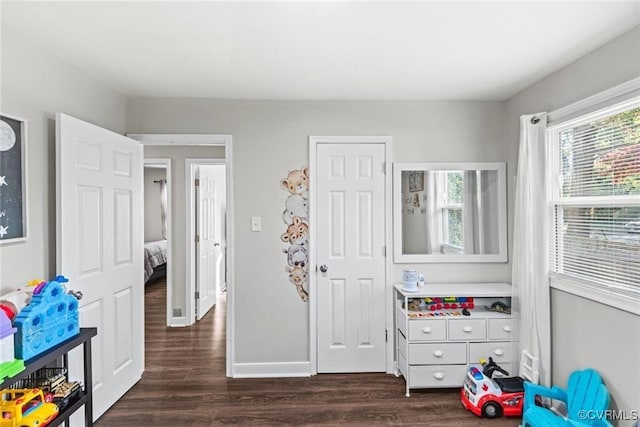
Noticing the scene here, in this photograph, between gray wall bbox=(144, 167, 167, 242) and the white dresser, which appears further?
gray wall bbox=(144, 167, 167, 242)

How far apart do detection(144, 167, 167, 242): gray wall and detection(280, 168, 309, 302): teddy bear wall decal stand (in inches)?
230

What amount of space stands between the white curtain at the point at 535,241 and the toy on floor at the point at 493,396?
0.67 feet

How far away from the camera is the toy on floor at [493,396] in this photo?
7.98 ft

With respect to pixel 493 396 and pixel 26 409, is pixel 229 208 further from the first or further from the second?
pixel 493 396

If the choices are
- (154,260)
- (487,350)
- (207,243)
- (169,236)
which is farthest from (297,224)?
(154,260)

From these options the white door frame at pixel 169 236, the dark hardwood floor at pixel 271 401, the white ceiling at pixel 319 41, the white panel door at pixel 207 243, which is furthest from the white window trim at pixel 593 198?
the white door frame at pixel 169 236

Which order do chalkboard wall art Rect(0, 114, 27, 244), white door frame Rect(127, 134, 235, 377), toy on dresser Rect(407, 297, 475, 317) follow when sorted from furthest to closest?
white door frame Rect(127, 134, 235, 377) → toy on dresser Rect(407, 297, 475, 317) → chalkboard wall art Rect(0, 114, 27, 244)

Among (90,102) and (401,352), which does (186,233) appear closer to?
(90,102)

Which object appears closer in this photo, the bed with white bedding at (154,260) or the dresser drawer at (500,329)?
the dresser drawer at (500,329)

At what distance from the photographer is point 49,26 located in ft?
6.13

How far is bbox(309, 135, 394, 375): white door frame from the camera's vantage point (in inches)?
121

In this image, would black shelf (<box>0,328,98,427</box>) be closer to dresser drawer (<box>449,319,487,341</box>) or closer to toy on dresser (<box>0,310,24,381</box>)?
toy on dresser (<box>0,310,24,381</box>)

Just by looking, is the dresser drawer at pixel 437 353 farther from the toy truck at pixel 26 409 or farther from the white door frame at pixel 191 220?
the white door frame at pixel 191 220

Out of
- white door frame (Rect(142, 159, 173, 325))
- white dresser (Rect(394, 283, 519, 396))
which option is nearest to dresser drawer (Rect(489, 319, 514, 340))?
white dresser (Rect(394, 283, 519, 396))
